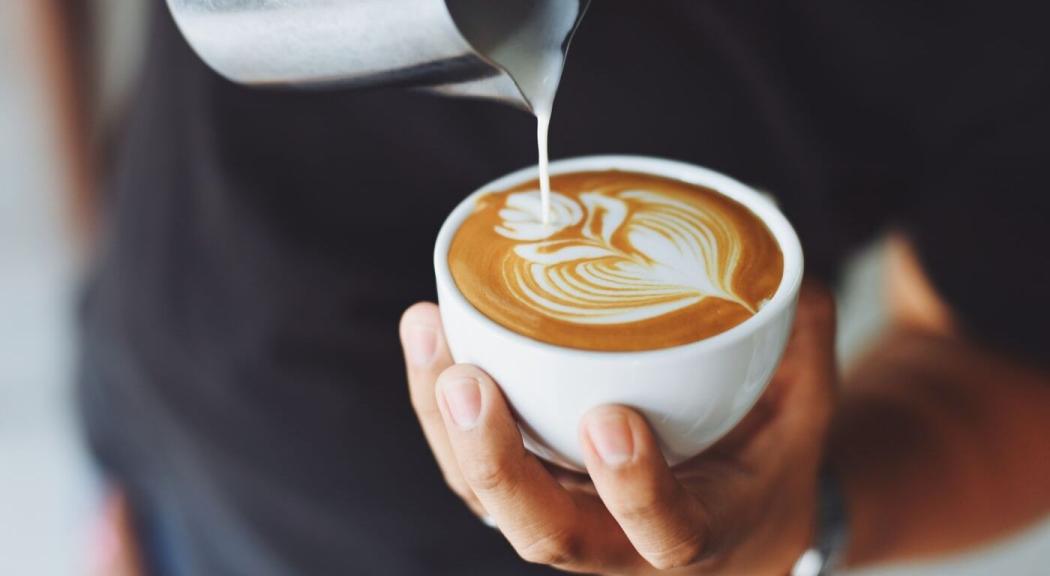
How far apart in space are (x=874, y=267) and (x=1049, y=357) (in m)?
1.01

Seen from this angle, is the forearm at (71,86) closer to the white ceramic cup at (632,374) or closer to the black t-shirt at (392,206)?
the black t-shirt at (392,206)

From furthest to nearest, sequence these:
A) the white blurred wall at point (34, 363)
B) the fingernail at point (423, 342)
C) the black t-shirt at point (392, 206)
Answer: the white blurred wall at point (34, 363), the black t-shirt at point (392, 206), the fingernail at point (423, 342)

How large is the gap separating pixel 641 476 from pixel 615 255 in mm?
181

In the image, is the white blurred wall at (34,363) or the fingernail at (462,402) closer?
the fingernail at (462,402)

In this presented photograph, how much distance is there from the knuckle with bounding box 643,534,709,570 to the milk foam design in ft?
0.50

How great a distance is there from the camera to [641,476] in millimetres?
538

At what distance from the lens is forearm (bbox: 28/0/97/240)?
1.67m

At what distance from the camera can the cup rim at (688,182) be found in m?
0.54

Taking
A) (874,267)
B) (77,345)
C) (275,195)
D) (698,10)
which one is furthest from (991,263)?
(77,345)

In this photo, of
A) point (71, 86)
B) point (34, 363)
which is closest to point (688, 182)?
point (71, 86)

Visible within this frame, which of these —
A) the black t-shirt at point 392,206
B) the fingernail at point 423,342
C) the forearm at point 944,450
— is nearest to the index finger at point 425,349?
the fingernail at point 423,342

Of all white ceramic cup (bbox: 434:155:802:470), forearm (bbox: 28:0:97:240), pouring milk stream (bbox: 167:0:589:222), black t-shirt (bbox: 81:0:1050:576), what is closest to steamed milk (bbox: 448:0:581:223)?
pouring milk stream (bbox: 167:0:589:222)

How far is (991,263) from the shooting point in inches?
41.4

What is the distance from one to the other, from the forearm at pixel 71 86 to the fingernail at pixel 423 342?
138 centimetres
